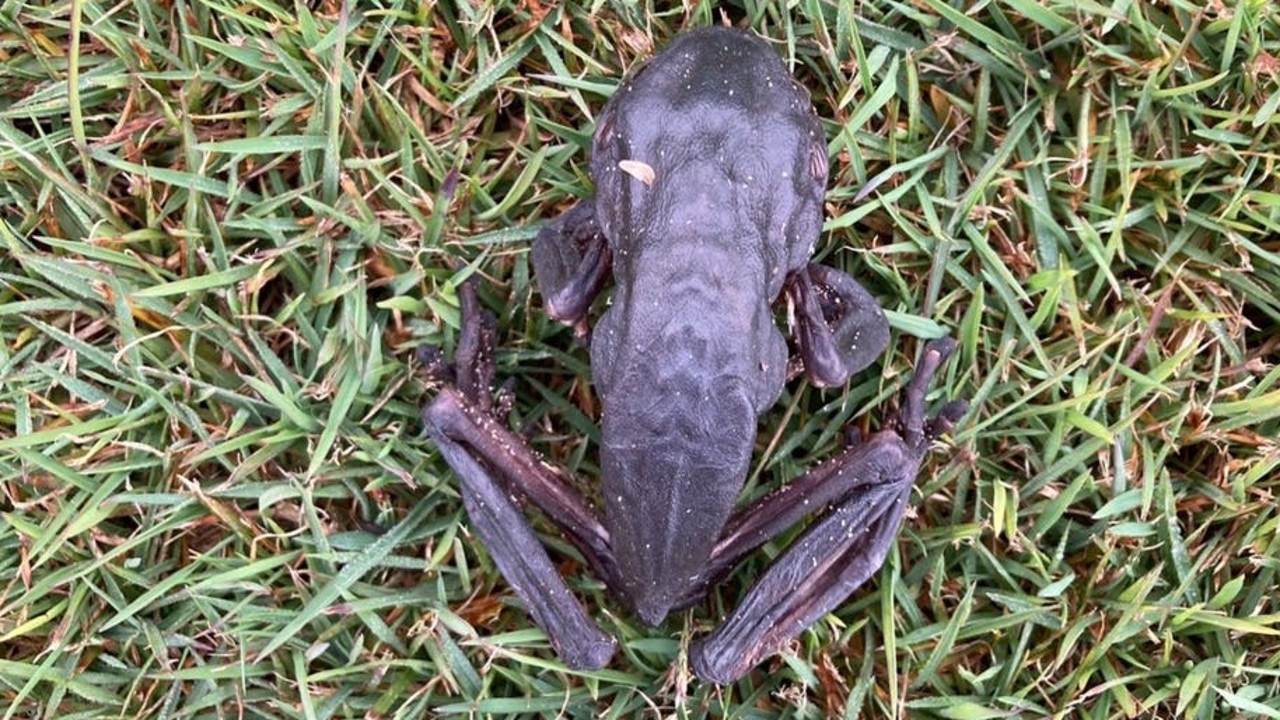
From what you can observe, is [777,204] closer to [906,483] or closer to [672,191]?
[672,191]

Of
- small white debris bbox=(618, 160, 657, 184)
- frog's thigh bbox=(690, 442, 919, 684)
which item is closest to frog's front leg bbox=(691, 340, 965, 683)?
frog's thigh bbox=(690, 442, 919, 684)

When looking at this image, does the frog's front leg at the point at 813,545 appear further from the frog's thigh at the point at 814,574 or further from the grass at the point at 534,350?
the grass at the point at 534,350

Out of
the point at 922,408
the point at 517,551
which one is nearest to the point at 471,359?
the point at 517,551

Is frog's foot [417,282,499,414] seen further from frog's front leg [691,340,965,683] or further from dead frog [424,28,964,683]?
frog's front leg [691,340,965,683]

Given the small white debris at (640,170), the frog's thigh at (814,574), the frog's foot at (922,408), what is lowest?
the frog's thigh at (814,574)

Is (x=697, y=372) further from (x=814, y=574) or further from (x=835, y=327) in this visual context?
(x=814, y=574)

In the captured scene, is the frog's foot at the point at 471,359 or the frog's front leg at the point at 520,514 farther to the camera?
the frog's foot at the point at 471,359

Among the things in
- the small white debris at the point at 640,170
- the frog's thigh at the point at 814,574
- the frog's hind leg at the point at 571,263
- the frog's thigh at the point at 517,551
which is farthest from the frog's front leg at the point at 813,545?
the small white debris at the point at 640,170

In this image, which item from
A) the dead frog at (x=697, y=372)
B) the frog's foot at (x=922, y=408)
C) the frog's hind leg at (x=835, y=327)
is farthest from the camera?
the frog's foot at (x=922, y=408)
